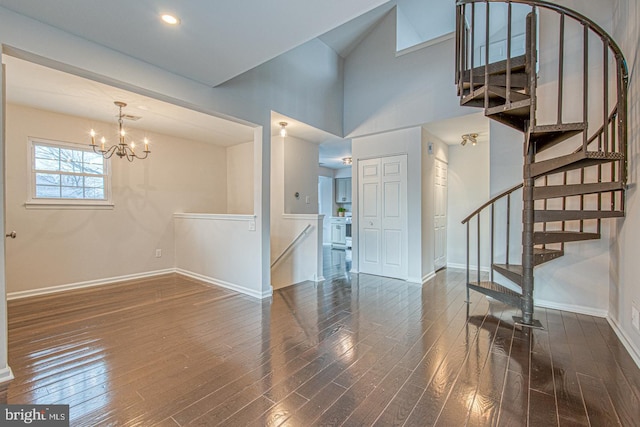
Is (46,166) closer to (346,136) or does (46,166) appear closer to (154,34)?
(154,34)

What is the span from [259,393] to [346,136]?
441 centimetres

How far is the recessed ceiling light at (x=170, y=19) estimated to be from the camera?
2.10m

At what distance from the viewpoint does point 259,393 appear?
1.75 metres

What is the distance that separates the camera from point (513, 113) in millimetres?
2592

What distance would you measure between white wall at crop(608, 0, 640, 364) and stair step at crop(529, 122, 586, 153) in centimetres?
47

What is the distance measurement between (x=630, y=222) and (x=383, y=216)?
9.56ft

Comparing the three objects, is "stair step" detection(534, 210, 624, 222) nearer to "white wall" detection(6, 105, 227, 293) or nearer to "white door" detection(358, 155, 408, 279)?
"white door" detection(358, 155, 408, 279)

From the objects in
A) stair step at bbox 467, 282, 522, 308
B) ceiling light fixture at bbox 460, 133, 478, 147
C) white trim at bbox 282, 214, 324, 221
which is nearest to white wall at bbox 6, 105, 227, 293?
white trim at bbox 282, 214, 324, 221

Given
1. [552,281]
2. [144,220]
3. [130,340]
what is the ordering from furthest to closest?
[144,220], [552,281], [130,340]

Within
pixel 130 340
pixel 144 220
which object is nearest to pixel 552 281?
pixel 130 340

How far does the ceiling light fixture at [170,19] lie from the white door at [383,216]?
3.52 m

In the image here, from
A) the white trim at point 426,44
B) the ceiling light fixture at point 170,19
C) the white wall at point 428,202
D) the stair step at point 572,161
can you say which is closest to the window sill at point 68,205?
the ceiling light fixture at point 170,19

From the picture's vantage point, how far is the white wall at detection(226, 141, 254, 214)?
566 centimetres

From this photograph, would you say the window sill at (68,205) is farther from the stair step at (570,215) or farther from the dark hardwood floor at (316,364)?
the stair step at (570,215)
